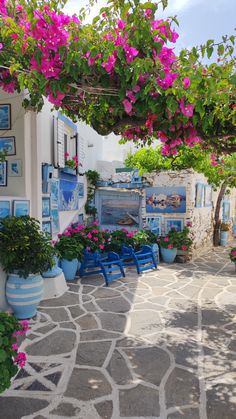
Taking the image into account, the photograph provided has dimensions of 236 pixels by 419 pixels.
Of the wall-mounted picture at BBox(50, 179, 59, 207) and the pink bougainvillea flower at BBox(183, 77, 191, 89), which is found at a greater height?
the pink bougainvillea flower at BBox(183, 77, 191, 89)

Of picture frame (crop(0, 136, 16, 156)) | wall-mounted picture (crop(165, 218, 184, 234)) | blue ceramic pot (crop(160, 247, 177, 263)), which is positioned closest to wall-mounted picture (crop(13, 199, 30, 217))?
picture frame (crop(0, 136, 16, 156))

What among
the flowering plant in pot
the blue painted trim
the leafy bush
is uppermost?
the blue painted trim

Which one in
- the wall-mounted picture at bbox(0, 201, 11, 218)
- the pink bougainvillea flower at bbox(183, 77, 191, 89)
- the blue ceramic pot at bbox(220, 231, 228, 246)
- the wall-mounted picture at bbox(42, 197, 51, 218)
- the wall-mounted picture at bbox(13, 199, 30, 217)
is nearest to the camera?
the pink bougainvillea flower at bbox(183, 77, 191, 89)

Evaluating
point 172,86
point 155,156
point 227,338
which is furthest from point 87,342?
point 155,156

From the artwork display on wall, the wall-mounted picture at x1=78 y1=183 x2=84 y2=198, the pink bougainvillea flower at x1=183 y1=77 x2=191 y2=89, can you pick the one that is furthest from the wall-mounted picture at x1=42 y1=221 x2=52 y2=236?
the pink bougainvillea flower at x1=183 y1=77 x2=191 y2=89

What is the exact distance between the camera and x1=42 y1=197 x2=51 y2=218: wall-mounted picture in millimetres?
6145

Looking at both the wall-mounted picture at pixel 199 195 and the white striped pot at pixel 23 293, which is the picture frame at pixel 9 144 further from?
the wall-mounted picture at pixel 199 195

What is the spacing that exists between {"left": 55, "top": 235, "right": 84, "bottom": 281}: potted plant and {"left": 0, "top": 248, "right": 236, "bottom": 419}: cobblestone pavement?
524mm

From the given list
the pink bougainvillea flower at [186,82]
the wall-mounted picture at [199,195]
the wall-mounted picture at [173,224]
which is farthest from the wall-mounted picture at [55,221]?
the wall-mounted picture at [199,195]

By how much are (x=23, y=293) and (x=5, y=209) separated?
136 cm

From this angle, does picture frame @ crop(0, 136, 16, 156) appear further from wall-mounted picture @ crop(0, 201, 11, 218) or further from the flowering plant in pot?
the flowering plant in pot

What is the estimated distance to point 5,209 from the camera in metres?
4.82

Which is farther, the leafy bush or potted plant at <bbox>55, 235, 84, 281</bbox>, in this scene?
potted plant at <bbox>55, 235, 84, 281</bbox>

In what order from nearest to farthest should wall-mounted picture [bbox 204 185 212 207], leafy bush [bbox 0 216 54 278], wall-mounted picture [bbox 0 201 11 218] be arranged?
leafy bush [bbox 0 216 54 278] < wall-mounted picture [bbox 0 201 11 218] < wall-mounted picture [bbox 204 185 212 207]
